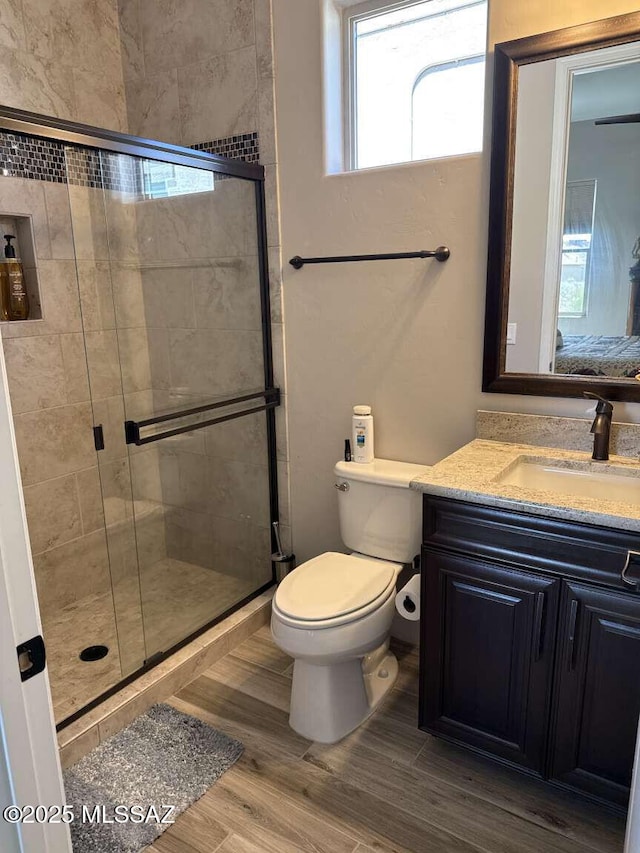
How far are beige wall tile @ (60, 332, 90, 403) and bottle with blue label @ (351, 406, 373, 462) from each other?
4.01 feet

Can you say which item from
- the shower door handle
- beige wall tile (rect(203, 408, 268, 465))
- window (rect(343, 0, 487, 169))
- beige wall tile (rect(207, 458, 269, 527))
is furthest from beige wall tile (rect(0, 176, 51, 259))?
window (rect(343, 0, 487, 169))

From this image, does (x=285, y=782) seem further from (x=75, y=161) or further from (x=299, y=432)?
(x=75, y=161)

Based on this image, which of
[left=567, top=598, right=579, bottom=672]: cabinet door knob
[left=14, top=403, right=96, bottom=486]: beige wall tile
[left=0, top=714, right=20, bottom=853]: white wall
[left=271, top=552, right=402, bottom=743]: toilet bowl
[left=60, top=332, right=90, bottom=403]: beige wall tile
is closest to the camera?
[left=0, top=714, right=20, bottom=853]: white wall

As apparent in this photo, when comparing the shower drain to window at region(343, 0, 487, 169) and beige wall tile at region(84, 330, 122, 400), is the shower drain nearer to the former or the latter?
beige wall tile at region(84, 330, 122, 400)

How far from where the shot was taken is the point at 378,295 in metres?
2.35

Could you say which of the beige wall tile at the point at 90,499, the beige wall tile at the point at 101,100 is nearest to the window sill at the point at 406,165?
the beige wall tile at the point at 101,100

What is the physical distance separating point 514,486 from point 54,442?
6.44ft

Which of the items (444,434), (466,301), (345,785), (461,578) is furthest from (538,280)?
(345,785)

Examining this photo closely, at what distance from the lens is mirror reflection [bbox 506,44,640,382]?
1.80 meters

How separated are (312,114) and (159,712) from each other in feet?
7.58

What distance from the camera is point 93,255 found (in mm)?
2186

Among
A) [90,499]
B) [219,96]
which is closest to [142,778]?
[90,499]

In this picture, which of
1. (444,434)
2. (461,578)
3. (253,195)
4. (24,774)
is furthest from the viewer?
(253,195)

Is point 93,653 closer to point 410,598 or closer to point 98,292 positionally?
point 410,598
